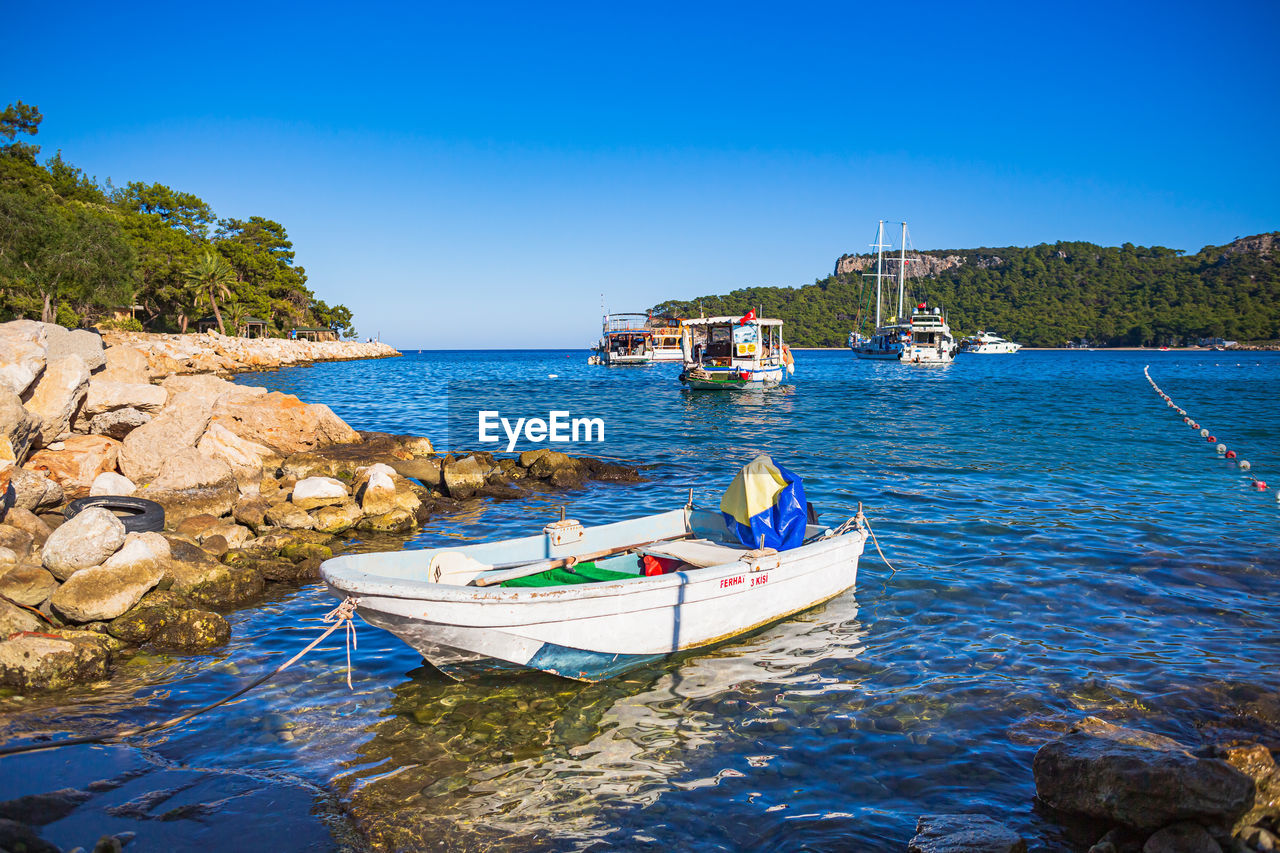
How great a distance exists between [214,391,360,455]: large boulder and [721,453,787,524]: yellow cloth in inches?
524

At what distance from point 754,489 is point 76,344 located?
1597cm

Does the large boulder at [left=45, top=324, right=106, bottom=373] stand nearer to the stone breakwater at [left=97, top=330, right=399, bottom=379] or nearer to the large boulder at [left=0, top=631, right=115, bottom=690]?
the large boulder at [left=0, top=631, right=115, bottom=690]

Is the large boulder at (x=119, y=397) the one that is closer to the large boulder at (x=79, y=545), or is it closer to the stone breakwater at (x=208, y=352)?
the large boulder at (x=79, y=545)

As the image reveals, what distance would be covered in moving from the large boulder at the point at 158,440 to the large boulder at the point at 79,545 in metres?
4.87

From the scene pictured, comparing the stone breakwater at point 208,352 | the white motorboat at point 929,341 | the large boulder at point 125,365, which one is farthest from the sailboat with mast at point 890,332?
the large boulder at point 125,365

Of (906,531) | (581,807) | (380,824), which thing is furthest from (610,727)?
(906,531)

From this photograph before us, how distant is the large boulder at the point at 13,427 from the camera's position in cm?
1054

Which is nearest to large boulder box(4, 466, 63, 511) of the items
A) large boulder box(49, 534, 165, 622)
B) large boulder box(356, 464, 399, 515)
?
large boulder box(49, 534, 165, 622)

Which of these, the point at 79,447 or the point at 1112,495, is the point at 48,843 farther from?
the point at 1112,495

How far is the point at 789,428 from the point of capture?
30.6 metres

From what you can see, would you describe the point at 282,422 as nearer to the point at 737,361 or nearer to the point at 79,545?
the point at 79,545

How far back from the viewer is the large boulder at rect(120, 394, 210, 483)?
12.9 meters

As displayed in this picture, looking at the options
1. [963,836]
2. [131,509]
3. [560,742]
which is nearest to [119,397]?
[131,509]

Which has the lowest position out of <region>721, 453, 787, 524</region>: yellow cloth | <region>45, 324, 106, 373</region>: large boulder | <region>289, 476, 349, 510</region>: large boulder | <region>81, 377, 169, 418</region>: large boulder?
<region>289, 476, 349, 510</region>: large boulder
